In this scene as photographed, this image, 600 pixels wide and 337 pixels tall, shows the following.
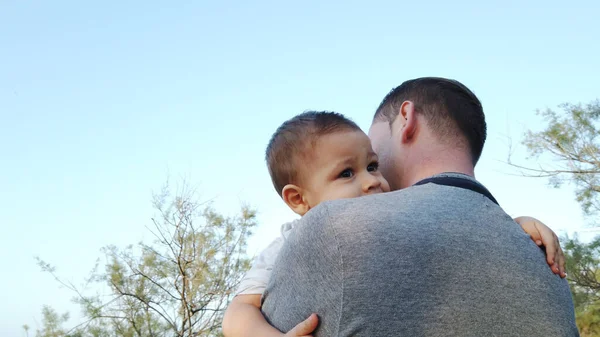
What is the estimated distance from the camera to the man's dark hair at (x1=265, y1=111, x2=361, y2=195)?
1910 millimetres

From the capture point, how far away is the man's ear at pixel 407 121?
1992mm

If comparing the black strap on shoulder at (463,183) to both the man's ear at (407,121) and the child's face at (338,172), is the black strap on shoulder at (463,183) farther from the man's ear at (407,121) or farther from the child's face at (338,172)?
the man's ear at (407,121)

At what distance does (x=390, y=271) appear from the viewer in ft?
3.55

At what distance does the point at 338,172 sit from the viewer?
1.87 metres

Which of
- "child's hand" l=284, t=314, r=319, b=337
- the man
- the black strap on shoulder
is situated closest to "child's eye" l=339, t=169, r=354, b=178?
the black strap on shoulder

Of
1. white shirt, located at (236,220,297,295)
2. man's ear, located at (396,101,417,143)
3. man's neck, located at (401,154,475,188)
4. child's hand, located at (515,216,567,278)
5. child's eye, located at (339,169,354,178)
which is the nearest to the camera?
child's hand, located at (515,216,567,278)

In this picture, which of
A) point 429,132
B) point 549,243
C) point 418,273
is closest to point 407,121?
point 429,132

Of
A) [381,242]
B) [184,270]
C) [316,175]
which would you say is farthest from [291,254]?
[184,270]

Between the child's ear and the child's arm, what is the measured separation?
1.59 feet

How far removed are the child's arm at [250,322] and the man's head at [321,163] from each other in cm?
49

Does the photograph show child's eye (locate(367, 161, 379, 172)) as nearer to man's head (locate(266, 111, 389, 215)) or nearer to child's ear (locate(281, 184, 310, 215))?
man's head (locate(266, 111, 389, 215))

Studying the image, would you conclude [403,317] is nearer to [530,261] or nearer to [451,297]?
[451,297]

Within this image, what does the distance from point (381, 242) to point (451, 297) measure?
0.59 ft

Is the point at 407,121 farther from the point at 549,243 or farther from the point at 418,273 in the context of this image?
the point at 418,273
